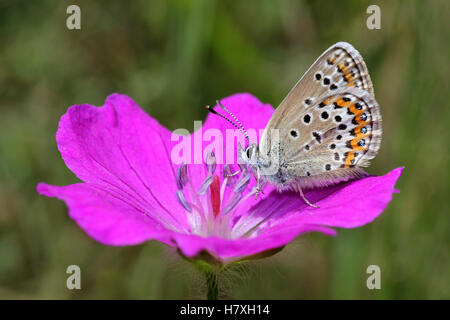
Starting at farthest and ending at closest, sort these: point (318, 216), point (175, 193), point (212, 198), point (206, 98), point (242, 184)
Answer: point (206, 98) < point (175, 193) < point (242, 184) < point (212, 198) < point (318, 216)

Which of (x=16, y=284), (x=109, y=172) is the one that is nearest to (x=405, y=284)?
(x=109, y=172)

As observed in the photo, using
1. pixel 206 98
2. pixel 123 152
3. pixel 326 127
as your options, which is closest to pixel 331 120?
pixel 326 127

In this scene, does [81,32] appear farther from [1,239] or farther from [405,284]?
[405,284]

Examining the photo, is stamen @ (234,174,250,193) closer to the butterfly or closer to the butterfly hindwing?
the butterfly

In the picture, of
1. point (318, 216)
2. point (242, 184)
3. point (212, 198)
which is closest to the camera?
point (318, 216)

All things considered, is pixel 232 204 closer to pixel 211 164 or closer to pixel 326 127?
pixel 211 164

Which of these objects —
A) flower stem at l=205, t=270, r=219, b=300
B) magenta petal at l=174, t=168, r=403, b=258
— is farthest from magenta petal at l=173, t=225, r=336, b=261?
flower stem at l=205, t=270, r=219, b=300
